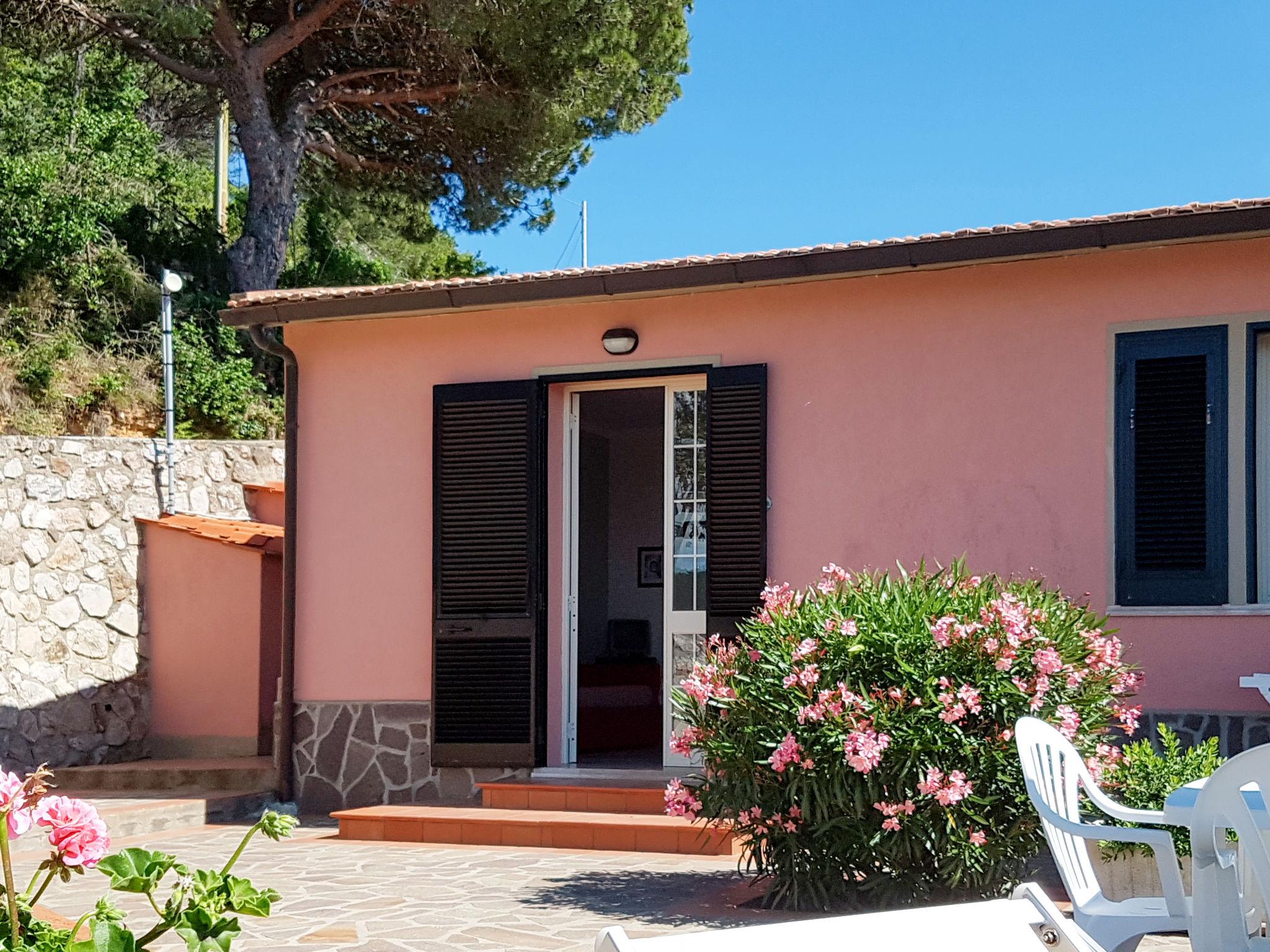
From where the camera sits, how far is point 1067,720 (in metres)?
5.72

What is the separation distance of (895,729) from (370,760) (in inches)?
193

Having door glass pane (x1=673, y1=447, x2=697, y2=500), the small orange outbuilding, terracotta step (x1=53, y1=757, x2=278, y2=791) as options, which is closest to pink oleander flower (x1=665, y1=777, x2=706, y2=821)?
door glass pane (x1=673, y1=447, x2=697, y2=500)

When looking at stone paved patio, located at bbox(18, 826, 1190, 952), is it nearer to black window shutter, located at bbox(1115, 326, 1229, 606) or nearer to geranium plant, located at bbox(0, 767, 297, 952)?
black window shutter, located at bbox(1115, 326, 1229, 606)

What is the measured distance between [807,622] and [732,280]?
9.94ft

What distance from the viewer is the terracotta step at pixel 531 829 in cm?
784

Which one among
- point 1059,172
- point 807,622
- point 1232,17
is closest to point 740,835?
point 807,622

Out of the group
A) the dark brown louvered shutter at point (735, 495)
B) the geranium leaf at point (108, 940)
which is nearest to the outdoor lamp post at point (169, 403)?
the dark brown louvered shutter at point (735, 495)

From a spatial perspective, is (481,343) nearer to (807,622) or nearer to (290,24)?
(807,622)

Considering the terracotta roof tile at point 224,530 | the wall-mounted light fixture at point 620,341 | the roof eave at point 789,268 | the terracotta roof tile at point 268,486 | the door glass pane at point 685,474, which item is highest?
the roof eave at point 789,268

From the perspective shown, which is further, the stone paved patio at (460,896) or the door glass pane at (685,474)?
the door glass pane at (685,474)

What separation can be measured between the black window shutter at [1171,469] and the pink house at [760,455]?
0.04 feet

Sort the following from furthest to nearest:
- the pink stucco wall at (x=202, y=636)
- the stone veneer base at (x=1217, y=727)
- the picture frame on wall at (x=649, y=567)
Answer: the picture frame on wall at (x=649, y=567) < the pink stucco wall at (x=202, y=636) < the stone veneer base at (x=1217, y=727)

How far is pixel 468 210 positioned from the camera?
717 inches

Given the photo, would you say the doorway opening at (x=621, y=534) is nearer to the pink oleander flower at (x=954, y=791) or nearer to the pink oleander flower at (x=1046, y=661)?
the pink oleander flower at (x=1046, y=661)
